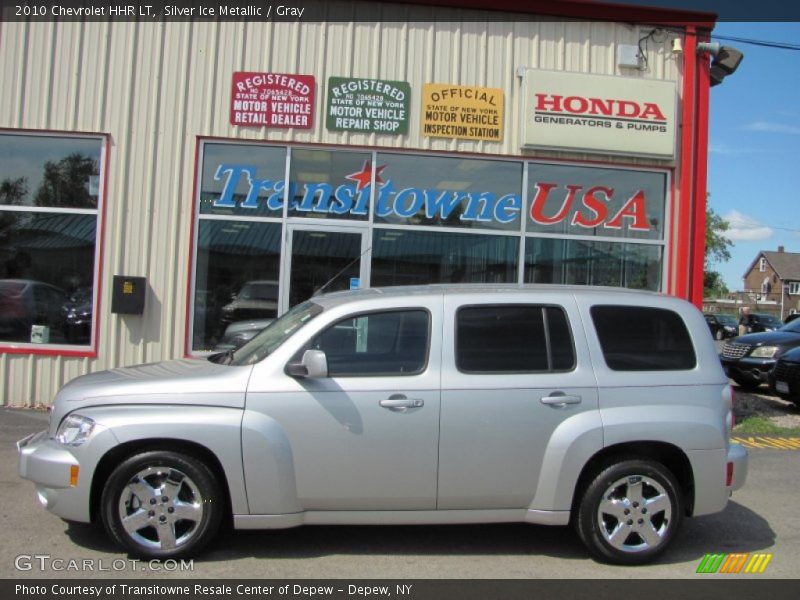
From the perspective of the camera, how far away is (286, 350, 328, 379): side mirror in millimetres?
4316

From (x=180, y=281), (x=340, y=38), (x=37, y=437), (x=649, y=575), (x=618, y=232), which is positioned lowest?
(x=649, y=575)

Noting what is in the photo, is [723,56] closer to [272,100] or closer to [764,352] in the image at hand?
[764,352]

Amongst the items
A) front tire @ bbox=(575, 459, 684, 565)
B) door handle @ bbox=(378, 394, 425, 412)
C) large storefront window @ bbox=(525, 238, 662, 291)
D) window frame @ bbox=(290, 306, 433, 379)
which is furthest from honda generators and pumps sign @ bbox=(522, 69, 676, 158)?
door handle @ bbox=(378, 394, 425, 412)

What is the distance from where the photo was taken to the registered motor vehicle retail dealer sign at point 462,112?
9.78 metres

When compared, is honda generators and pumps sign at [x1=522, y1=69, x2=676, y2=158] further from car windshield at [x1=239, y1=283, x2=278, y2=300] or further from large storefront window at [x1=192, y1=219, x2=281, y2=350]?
car windshield at [x1=239, y1=283, x2=278, y2=300]

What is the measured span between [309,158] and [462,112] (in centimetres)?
218

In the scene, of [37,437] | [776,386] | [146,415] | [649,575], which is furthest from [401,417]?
[776,386]

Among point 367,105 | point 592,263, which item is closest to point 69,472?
point 367,105

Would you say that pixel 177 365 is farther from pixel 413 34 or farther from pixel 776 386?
pixel 776 386

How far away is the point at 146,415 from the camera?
170 inches

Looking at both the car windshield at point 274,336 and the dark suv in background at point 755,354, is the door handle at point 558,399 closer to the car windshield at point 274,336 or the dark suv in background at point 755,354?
the car windshield at point 274,336

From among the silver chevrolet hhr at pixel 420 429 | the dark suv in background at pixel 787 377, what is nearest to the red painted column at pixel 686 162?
the dark suv in background at pixel 787 377

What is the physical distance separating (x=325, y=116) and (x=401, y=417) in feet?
20.3

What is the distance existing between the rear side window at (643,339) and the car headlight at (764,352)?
8362 millimetres
